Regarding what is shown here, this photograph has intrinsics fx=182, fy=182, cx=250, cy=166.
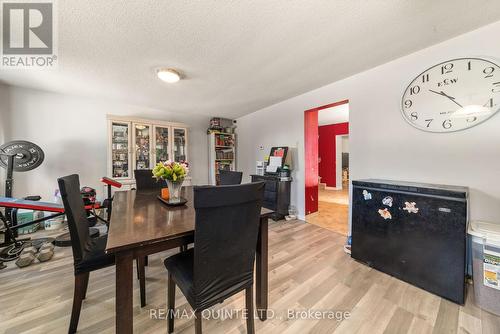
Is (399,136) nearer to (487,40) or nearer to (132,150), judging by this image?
(487,40)

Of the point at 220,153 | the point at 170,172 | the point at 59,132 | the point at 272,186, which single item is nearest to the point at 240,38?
the point at 170,172

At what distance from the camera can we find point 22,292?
5.14ft

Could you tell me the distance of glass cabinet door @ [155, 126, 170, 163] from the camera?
3.88 meters

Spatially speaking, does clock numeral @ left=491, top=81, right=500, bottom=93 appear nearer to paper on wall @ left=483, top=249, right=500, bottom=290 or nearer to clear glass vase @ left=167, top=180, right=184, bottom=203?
paper on wall @ left=483, top=249, right=500, bottom=290

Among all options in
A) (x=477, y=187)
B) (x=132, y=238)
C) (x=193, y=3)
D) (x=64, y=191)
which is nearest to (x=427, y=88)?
(x=477, y=187)

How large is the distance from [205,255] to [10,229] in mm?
2944

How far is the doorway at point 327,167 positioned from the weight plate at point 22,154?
165 inches

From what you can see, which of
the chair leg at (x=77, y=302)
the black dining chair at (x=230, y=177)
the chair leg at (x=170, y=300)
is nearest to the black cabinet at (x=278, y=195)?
the black dining chair at (x=230, y=177)

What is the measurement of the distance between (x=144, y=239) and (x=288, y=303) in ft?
4.12

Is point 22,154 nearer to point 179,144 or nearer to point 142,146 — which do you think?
point 142,146

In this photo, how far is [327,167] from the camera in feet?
21.8

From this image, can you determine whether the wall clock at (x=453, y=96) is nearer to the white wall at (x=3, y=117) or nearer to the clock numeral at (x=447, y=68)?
the clock numeral at (x=447, y=68)

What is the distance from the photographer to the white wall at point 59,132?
116 inches

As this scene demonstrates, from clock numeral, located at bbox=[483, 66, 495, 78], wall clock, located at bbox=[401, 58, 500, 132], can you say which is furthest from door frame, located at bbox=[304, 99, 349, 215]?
clock numeral, located at bbox=[483, 66, 495, 78]
